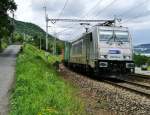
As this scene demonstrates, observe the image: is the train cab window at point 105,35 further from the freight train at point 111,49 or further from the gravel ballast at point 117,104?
the gravel ballast at point 117,104

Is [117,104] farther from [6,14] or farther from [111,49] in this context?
[6,14]

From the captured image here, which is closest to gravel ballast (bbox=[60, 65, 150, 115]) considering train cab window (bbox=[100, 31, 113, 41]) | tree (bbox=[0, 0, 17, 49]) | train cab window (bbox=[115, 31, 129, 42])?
train cab window (bbox=[100, 31, 113, 41])

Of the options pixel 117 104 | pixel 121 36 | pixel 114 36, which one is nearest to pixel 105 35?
pixel 114 36

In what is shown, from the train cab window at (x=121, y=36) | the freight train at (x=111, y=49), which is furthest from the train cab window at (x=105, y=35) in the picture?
the train cab window at (x=121, y=36)

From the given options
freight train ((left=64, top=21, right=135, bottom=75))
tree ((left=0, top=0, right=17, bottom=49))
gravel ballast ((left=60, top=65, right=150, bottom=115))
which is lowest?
gravel ballast ((left=60, top=65, right=150, bottom=115))

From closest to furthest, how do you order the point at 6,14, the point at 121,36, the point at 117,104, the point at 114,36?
the point at 117,104
the point at 114,36
the point at 121,36
the point at 6,14

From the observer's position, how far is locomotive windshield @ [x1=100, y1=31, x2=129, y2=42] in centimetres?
2912

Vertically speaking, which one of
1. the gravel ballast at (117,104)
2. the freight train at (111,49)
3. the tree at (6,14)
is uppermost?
the tree at (6,14)

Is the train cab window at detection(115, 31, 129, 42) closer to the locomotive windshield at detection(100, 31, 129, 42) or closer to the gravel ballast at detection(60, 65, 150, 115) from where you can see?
the locomotive windshield at detection(100, 31, 129, 42)

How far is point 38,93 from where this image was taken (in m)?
14.2

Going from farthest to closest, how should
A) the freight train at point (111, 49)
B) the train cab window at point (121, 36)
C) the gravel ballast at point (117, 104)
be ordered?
the train cab window at point (121, 36), the freight train at point (111, 49), the gravel ballast at point (117, 104)

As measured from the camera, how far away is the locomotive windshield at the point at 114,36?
95.6ft

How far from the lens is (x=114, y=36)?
29438 mm

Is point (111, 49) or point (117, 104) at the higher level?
point (111, 49)
